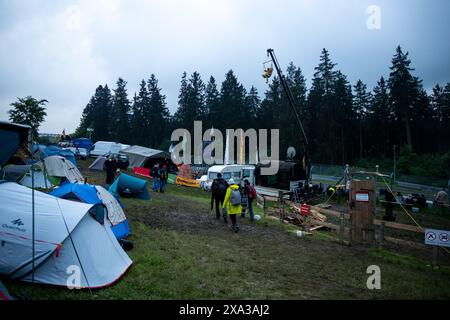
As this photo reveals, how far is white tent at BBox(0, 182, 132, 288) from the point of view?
5.68 m

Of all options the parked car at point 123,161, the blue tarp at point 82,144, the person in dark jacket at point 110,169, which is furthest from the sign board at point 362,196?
the blue tarp at point 82,144

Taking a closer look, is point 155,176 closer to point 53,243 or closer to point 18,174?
point 18,174

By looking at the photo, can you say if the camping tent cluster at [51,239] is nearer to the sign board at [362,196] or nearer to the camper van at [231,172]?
the sign board at [362,196]

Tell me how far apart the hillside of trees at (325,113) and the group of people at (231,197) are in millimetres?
39356

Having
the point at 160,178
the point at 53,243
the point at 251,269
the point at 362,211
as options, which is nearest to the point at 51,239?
the point at 53,243

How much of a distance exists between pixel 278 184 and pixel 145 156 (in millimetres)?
15184

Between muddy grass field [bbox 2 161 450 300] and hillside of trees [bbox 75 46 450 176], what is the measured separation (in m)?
41.5

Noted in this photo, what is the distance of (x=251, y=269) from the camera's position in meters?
7.39

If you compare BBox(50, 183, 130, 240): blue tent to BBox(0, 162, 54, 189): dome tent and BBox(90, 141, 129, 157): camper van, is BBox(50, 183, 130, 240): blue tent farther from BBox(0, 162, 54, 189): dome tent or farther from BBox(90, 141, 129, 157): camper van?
BBox(90, 141, 129, 157): camper van

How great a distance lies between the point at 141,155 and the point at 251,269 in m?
28.3

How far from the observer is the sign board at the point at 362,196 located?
413 inches

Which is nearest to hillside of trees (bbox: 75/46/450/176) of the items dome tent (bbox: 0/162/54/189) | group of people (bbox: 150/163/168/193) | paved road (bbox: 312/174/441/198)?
paved road (bbox: 312/174/441/198)

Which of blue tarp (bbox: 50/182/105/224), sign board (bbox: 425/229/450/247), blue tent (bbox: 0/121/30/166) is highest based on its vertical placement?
blue tent (bbox: 0/121/30/166)
